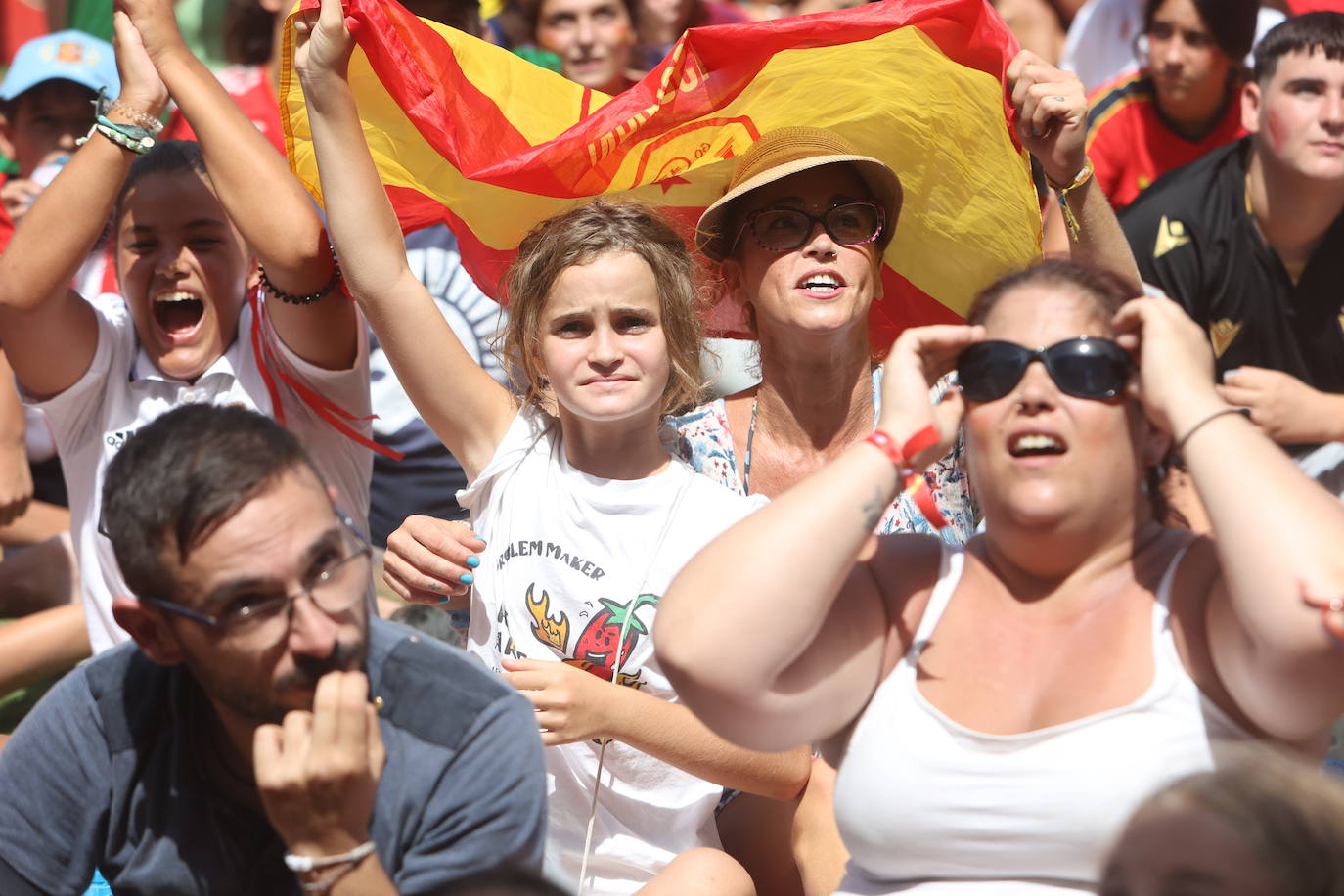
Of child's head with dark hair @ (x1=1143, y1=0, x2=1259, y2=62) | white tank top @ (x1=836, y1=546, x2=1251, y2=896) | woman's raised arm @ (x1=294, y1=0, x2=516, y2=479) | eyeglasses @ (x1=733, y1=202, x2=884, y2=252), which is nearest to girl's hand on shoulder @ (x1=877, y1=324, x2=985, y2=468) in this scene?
white tank top @ (x1=836, y1=546, x2=1251, y2=896)

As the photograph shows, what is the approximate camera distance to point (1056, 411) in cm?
202

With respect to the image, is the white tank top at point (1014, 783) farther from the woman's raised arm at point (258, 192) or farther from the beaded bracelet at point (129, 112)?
the beaded bracelet at point (129, 112)

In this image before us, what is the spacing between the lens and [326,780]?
1.90 meters

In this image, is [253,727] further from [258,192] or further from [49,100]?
[49,100]

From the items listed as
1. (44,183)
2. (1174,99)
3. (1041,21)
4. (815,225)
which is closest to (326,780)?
(815,225)

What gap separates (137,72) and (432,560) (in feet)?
4.40

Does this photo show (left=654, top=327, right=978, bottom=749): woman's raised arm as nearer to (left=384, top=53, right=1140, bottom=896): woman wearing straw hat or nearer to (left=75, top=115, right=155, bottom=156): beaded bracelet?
(left=384, top=53, right=1140, bottom=896): woman wearing straw hat

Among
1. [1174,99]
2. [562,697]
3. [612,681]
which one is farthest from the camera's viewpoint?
[1174,99]

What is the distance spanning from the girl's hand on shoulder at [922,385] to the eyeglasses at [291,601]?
2.55 feet

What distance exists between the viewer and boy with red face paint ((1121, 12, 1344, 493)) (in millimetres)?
4016

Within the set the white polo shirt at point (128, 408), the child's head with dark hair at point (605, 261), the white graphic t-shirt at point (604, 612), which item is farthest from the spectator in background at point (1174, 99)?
the white polo shirt at point (128, 408)

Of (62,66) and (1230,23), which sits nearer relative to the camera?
(62,66)

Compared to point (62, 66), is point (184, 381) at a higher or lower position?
lower

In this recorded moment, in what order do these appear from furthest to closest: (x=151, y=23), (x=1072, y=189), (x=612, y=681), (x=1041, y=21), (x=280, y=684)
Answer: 1. (x=1041, y=21)
2. (x=151, y=23)
3. (x=1072, y=189)
4. (x=612, y=681)
5. (x=280, y=684)
